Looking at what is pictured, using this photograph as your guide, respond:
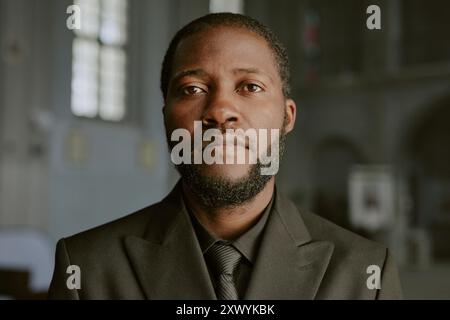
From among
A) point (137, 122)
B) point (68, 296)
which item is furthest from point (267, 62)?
point (137, 122)

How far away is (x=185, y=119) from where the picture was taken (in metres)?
0.97

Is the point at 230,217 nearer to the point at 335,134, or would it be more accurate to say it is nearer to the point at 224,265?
the point at 224,265

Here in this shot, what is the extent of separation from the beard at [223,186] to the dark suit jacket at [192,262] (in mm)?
84

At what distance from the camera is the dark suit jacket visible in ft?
3.22

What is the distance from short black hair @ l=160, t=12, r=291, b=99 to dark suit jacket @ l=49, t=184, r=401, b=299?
0.77ft

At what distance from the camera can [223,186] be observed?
3.11 ft

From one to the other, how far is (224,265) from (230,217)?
0.29ft

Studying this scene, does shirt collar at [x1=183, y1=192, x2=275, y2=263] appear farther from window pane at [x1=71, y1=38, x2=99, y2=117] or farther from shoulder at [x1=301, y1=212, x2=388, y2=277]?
window pane at [x1=71, y1=38, x2=99, y2=117]

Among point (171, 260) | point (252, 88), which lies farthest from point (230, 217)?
point (252, 88)

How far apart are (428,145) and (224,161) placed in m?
11.9

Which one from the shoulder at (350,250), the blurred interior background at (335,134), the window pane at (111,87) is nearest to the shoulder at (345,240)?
the shoulder at (350,250)

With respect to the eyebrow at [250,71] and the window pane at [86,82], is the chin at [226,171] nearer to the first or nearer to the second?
the eyebrow at [250,71]

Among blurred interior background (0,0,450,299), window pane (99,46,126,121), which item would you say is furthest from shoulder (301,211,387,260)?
blurred interior background (0,0,450,299)

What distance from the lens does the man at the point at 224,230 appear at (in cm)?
96
